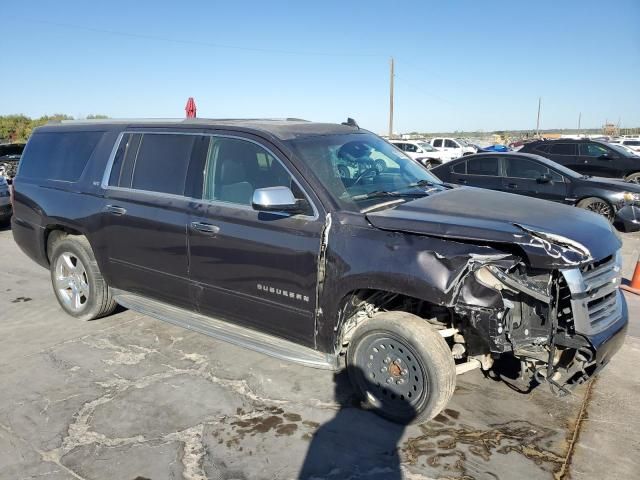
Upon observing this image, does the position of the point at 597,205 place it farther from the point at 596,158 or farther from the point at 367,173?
the point at 367,173

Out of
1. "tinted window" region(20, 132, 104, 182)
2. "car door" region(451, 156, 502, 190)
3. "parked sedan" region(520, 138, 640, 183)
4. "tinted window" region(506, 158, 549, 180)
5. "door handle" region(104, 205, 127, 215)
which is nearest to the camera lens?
"door handle" region(104, 205, 127, 215)

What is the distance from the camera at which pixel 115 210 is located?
4484mm

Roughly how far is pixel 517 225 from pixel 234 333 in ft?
7.13

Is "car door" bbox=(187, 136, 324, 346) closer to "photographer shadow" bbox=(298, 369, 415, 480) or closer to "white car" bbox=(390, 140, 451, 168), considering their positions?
"photographer shadow" bbox=(298, 369, 415, 480)

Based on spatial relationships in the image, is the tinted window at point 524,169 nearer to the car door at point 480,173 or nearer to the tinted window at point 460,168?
the car door at point 480,173

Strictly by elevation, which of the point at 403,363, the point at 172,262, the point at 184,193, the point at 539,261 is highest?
the point at 184,193

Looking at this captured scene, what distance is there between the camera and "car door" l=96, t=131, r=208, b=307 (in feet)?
13.4

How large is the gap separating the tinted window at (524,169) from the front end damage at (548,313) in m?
7.70

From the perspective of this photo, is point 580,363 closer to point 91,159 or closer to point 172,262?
point 172,262

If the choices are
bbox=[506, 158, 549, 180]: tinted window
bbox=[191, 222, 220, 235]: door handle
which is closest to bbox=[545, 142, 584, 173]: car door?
bbox=[506, 158, 549, 180]: tinted window

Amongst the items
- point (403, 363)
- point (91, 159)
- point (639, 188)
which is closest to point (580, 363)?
point (403, 363)

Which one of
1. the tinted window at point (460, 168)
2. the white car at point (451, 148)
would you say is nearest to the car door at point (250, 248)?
the tinted window at point (460, 168)

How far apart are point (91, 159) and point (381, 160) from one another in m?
2.74

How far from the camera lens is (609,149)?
1368cm
